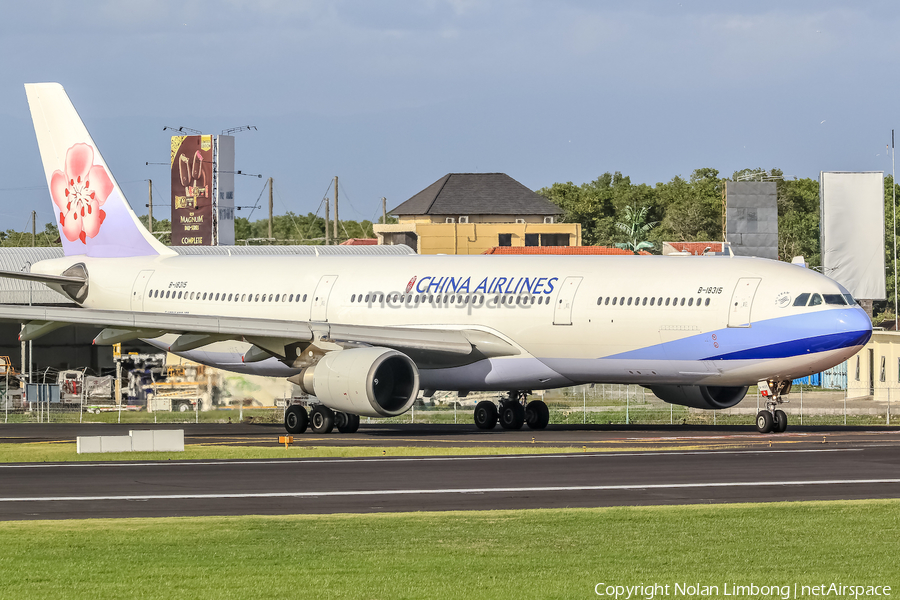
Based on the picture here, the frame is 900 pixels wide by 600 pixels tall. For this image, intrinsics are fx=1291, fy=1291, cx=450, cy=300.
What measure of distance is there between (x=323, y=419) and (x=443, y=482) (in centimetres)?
1323

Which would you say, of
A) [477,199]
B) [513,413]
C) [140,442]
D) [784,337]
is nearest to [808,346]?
[784,337]

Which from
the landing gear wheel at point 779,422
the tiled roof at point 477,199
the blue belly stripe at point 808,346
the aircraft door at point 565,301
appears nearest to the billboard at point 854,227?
the aircraft door at point 565,301

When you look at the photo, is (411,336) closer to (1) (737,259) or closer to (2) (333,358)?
(2) (333,358)

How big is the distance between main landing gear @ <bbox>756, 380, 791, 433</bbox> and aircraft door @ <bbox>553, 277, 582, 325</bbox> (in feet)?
15.7

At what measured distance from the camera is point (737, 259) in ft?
100

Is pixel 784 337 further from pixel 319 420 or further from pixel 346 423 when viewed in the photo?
pixel 319 420

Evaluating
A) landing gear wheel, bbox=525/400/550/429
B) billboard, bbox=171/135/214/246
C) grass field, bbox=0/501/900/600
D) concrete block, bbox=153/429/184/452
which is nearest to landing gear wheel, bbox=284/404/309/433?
landing gear wheel, bbox=525/400/550/429

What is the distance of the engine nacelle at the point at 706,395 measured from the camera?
105 feet

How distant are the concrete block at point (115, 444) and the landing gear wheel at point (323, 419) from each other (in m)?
6.95

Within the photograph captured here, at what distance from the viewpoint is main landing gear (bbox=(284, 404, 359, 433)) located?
32562 mm

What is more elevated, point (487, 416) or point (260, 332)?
point (260, 332)

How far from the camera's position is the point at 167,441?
2675 centimetres

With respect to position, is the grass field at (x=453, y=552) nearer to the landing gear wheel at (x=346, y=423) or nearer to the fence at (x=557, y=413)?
the landing gear wheel at (x=346, y=423)

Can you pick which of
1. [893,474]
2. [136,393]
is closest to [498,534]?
[893,474]
